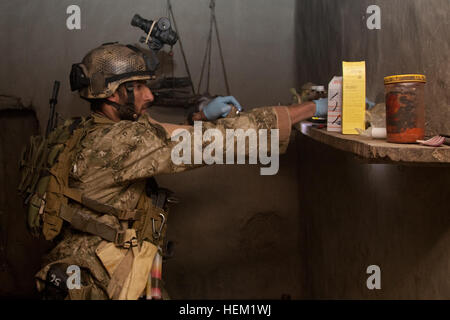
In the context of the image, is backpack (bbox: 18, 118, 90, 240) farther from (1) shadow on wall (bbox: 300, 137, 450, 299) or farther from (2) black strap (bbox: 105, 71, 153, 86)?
(1) shadow on wall (bbox: 300, 137, 450, 299)

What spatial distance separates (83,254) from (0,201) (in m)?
1.67

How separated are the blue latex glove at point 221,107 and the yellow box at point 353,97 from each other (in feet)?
1.41

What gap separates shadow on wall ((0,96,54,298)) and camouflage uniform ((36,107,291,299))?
1.46 m

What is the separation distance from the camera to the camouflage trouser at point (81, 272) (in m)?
1.33

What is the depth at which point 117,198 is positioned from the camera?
55.5 inches

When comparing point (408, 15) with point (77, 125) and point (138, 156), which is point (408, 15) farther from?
point (77, 125)

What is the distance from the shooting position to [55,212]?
1399 millimetres

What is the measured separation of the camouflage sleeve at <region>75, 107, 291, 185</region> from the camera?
4.26 ft
